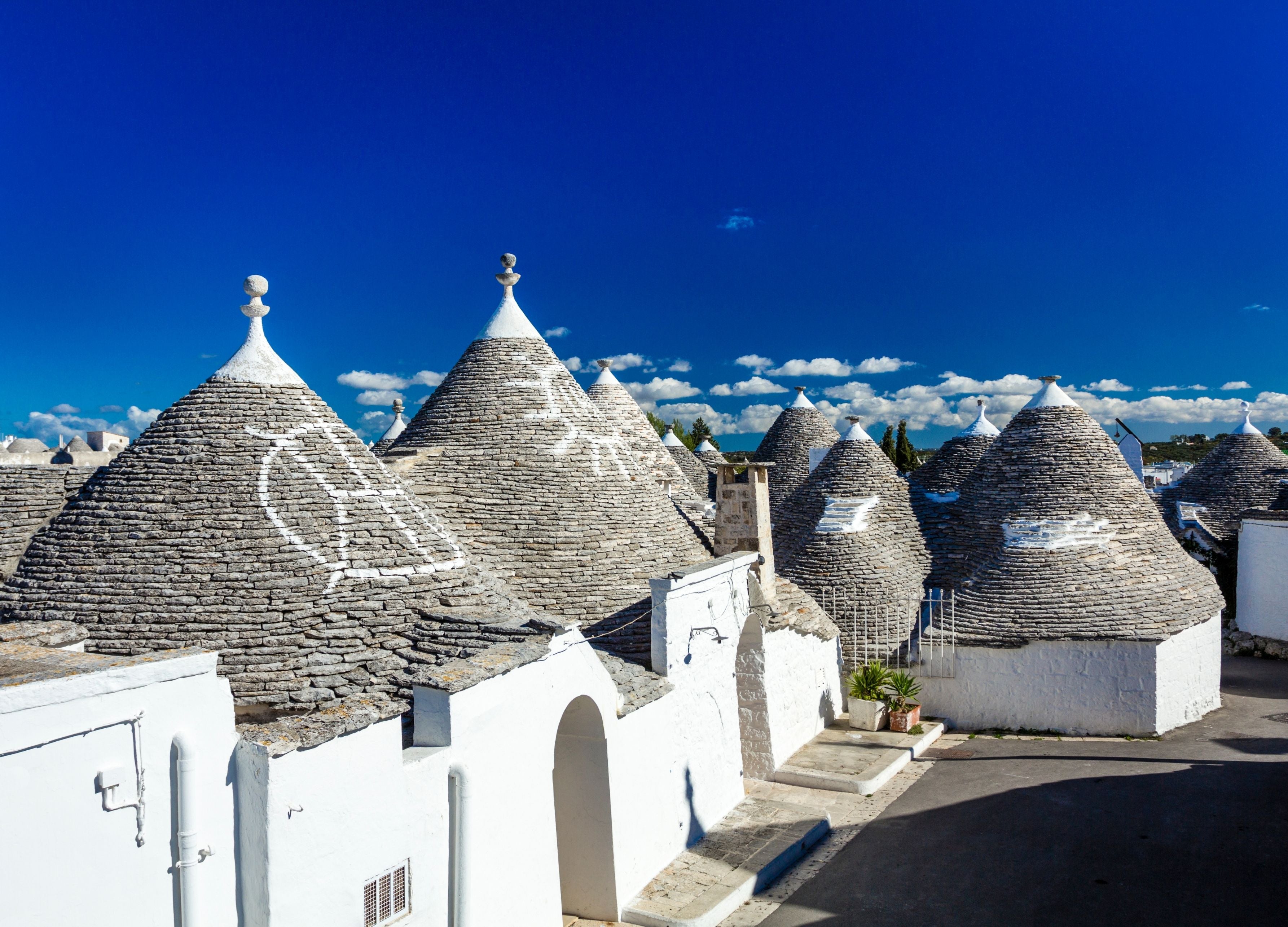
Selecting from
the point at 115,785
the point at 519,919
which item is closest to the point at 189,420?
the point at 115,785

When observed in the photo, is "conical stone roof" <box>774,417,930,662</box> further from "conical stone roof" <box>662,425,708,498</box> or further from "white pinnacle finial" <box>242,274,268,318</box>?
"white pinnacle finial" <box>242,274,268,318</box>

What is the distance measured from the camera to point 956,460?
21391 millimetres

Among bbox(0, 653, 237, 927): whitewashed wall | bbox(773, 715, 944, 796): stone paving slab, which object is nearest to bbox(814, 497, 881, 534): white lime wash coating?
bbox(773, 715, 944, 796): stone paving slab

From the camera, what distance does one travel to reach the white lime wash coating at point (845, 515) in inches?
644

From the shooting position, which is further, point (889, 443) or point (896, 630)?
point (889, 443)

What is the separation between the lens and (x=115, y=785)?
5.11 metres

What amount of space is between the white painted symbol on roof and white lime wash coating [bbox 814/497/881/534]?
8.59m

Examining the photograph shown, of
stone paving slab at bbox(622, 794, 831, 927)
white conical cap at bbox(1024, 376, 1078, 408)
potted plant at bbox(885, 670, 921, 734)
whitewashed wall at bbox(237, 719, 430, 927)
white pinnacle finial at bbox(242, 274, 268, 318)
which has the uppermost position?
white pinnacle finial at bbox(242, 274, 268, 318)

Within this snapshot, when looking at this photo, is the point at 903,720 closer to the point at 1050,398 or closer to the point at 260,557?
the point at 1050,398

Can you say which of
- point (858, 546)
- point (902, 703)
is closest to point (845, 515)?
point (858, 546)

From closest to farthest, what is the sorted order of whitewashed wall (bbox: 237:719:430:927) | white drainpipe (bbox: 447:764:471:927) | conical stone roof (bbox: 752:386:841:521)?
1. whitewashed wall (bbox: 237:719:430:927)
2. white drainpipe (bbox: 447:764:471:927)
3. conical stone roof (bbox: 752:386:841:521)

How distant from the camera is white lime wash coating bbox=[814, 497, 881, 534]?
1636 cm

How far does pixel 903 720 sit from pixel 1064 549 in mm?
3973

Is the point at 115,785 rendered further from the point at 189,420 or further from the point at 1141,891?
the point at 1141,891
